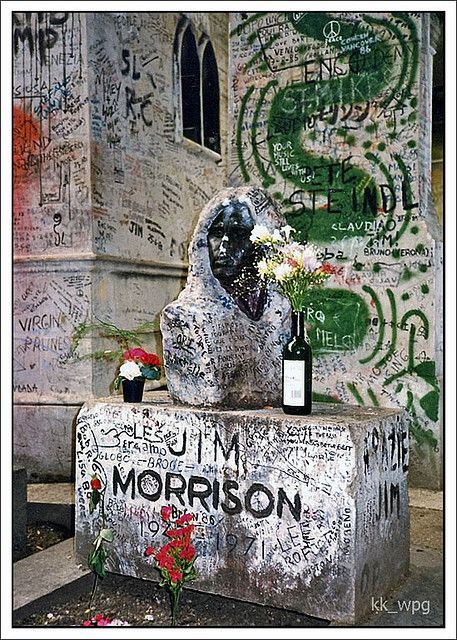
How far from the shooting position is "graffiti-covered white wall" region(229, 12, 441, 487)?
6852 millimetres

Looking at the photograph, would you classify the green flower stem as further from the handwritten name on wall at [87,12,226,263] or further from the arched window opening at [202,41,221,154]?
the arched window opening at [202,41,221,154]

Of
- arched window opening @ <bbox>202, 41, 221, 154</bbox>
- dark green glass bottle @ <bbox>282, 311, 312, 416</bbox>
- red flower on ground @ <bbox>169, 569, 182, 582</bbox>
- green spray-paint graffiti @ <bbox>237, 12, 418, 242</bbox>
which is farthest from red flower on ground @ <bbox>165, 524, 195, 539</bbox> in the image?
arched window opening @ <bbox>202, 41, 221, 154</bbox>

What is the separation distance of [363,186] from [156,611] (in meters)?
→ 4.48

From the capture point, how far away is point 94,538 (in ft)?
15.0

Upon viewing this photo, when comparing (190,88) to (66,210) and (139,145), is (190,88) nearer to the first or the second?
(139,145)

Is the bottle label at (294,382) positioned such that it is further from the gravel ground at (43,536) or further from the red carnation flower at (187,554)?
the gravel ground at (43,536)

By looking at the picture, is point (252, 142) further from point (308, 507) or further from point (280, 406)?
point (308, 507)

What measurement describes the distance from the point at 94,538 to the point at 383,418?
1934 millimetres

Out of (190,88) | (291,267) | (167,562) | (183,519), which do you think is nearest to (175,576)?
(167,562)

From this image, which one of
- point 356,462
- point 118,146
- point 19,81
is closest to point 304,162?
point 118,146

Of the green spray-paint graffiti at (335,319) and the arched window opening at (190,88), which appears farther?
the arched window opening at (190,88)

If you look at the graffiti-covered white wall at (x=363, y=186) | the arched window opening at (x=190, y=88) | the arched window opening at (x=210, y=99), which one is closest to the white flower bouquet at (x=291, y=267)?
the graffiti-covered white wall at (x=363, y=186)

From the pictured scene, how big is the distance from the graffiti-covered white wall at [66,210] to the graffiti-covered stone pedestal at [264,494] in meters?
2.71

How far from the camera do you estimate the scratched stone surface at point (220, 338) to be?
438cm
